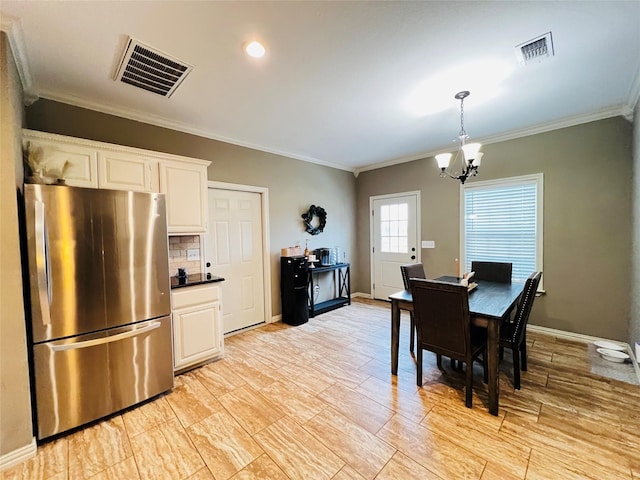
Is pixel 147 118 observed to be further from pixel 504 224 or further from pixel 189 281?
pixel 504 224

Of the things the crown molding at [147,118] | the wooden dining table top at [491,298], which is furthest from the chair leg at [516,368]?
the crown molding at [147,118]

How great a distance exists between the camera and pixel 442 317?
218 cm

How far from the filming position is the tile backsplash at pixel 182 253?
10.2ft

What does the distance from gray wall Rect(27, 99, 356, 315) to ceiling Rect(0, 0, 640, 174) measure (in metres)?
0.13

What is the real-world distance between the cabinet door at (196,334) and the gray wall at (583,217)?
4.12 meters

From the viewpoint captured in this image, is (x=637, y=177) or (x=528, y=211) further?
(x=528, y=211)

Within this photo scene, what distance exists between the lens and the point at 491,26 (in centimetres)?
174

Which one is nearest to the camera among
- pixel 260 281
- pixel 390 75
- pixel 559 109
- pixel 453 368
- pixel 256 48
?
pixel 256 48

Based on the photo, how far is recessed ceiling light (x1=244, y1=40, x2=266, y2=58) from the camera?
6.11 feet

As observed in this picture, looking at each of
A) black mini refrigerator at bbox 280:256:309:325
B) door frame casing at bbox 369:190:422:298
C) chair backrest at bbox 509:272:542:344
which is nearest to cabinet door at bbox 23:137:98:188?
black mini refrigerator at bbox 280:256:309:325

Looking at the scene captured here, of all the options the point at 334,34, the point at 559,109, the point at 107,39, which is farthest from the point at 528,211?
the point at 107,39

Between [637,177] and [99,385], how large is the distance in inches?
204

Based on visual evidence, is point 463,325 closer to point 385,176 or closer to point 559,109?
point 559,109

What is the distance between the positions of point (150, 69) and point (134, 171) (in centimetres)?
91
